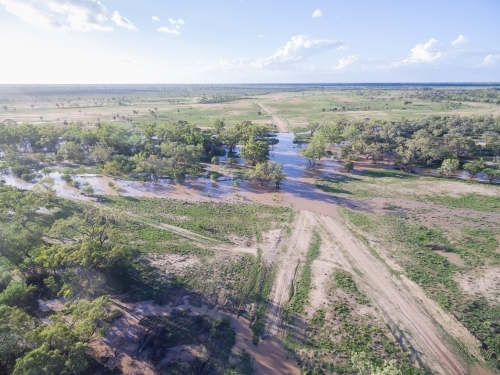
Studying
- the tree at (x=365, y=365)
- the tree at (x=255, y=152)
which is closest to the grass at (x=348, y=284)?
the tree at (x=365, y=365)

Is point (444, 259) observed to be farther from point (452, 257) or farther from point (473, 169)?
point (473, 169)

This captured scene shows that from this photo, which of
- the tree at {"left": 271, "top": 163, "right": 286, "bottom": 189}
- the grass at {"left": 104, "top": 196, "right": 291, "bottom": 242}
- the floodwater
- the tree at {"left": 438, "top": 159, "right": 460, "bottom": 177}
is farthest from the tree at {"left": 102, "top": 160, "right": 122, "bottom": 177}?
the tree at {"left": 438, "top": 159, "right": 460, "bottom": 177}

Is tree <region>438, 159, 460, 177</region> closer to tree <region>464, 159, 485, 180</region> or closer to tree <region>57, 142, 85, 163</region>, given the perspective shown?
tree <region>464, 159, 485, 180</region>

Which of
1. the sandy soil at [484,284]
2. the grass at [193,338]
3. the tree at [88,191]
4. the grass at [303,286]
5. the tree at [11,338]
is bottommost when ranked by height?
the sandy soil at [484,284]

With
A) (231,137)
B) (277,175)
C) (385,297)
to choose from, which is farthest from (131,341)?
(231,137)

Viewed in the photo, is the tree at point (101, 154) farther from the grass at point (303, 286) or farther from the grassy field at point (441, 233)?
the grass at point (303, 286)

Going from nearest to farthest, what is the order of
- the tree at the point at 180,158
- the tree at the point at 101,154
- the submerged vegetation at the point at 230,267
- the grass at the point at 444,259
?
the submerged vegetation at the point at 230,267
the grass at the point at 444,259
the tree at the point at 180,158
the tree at the point at 101,154

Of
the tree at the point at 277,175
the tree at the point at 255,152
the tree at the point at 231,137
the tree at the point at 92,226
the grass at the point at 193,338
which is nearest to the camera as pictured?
the grass at the point at 193,338

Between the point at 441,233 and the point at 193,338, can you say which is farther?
the point at 441,233
